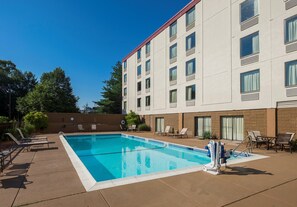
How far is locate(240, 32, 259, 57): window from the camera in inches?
536

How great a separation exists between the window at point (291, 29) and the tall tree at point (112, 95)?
34.3 metres

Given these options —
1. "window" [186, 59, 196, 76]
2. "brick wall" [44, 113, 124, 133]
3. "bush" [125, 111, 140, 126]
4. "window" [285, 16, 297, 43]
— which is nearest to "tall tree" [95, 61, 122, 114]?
"brick wall" [44, 113, 124, 133]

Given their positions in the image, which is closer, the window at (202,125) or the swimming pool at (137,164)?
the swimming pool at (137,164)

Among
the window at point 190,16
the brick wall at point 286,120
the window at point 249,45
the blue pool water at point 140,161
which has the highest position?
the window at point 190,16

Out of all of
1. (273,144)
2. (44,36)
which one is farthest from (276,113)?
(44,36)

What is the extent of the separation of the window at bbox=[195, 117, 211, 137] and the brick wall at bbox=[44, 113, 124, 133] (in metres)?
12.7

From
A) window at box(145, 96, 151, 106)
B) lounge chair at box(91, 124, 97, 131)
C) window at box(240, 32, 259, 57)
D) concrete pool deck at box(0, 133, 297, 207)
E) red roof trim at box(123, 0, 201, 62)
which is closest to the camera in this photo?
concrete pool deck at box(0, 133, 297, 207)

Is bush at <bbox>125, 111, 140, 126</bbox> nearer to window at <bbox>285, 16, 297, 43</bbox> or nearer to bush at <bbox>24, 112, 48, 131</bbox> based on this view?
bush at <bbox>24, 112, 48, 131</bbox>

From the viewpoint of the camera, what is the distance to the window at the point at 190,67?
18797 mm

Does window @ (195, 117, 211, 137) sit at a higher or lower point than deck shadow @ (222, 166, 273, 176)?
higher

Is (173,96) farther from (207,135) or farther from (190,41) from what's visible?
(207,135)

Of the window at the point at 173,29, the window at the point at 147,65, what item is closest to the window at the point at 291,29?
the window at the point at 173,29

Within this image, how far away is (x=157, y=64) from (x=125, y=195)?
21435 millimetres

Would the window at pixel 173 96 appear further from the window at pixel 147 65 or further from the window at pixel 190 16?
the window at pixel 190 16
